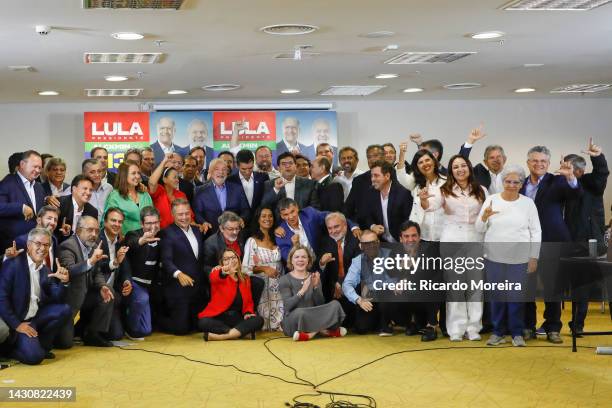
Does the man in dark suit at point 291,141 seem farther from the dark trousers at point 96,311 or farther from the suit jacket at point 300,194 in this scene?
the dark trousers at point 96,311

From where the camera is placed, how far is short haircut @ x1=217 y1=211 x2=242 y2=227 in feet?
27.2

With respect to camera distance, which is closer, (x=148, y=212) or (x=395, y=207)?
(x=148, y=212)

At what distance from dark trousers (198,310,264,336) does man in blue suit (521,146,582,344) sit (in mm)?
2356

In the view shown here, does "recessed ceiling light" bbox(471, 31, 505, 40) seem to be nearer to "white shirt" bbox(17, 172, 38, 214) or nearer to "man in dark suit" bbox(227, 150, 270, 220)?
"man in dark suit" bbox(227, 150, 270, 220)

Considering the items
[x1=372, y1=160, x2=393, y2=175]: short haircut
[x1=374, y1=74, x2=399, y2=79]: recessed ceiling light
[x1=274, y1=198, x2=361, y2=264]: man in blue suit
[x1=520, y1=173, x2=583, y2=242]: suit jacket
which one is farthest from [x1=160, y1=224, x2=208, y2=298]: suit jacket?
[x1=374, y1=74, x2=399, y2=79]: recessed ceiling light

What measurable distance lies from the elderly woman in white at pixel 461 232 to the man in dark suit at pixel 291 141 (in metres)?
5.47

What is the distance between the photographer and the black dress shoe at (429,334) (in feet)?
25.4

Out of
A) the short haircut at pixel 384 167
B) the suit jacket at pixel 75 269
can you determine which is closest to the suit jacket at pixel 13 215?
the suit jacket at pixel 75 269

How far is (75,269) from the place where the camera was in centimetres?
738

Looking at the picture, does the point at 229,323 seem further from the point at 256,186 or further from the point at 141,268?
the point at 256,186

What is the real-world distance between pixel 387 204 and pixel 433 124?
20.0 ft

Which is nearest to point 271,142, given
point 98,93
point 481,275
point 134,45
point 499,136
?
point 98,93

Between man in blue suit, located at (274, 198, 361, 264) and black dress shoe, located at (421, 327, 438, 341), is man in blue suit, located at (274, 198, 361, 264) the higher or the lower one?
the higher one

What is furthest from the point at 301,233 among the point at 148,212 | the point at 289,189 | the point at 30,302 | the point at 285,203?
the point at 30,302
